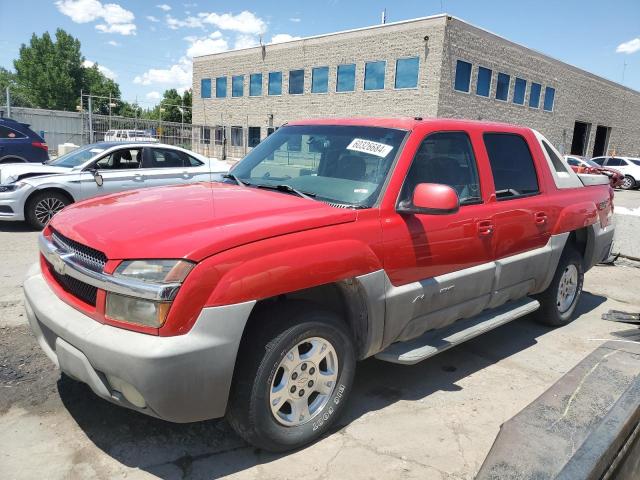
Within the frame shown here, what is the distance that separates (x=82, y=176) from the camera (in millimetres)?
8477

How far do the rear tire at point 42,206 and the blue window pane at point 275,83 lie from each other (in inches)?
1165

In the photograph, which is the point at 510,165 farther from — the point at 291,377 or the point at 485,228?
the point at 291,377

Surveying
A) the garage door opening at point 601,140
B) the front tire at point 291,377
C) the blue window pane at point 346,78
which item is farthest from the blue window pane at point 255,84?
the front tire at point 291,377

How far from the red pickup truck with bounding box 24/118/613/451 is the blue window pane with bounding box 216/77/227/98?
3908 cm

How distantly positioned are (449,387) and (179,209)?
2.33 metres

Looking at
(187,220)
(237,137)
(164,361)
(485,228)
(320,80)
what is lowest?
(164,361)

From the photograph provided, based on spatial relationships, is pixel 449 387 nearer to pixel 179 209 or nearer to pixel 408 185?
pixel 408 185

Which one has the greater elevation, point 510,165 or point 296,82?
point 296,82

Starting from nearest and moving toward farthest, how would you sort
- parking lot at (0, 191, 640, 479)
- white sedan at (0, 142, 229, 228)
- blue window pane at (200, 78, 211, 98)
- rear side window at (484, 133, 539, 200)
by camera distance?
1. parking lot at (0, 191, 640, 479)
2. rear side window at (484, 133, 539, 200)
3. white sedan at (0, 142, 229, 228)
4. blue window pane at (200, 78, 211, 98)

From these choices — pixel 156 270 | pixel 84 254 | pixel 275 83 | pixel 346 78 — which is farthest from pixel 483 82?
pixel 156 270

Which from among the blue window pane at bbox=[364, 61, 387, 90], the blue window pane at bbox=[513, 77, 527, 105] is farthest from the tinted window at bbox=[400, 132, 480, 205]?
the blue window pane at bbox=[513, 77, 527, 105]

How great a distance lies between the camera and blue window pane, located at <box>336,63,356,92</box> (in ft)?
104

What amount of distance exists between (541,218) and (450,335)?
4.78ft

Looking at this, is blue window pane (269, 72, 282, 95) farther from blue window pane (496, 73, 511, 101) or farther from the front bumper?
the front bumper
